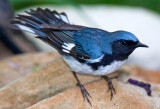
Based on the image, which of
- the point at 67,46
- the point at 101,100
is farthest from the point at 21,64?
the point at 101,100

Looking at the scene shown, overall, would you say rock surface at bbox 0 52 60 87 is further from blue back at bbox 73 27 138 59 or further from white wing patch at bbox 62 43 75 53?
blue back at bbox 73 27 138 59

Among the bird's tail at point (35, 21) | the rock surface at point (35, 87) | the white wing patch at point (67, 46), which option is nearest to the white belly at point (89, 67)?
the white wing patch at point (67, 46)

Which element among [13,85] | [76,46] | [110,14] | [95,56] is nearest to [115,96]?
[95,56]

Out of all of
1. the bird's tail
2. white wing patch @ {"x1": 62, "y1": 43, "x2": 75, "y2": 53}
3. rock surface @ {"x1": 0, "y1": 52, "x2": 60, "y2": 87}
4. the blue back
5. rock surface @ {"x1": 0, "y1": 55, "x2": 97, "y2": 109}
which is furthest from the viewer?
rock surface @ {"x1": 0, "y1": 52, "x2": 60, "y2": 87}

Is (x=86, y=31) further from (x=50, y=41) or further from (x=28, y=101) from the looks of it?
(x=28, y=101)

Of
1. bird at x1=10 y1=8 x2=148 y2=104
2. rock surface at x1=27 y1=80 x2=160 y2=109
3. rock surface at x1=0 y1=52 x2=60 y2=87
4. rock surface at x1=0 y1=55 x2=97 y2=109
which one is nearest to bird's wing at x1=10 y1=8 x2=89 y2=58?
bird at x1=10 y1=8 x2=148 y2=104

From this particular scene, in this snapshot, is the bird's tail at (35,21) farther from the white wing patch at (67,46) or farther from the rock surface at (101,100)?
the rock surface at (101,100)

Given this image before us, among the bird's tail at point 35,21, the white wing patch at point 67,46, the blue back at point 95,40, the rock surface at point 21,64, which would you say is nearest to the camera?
the blue back at point 95,40
